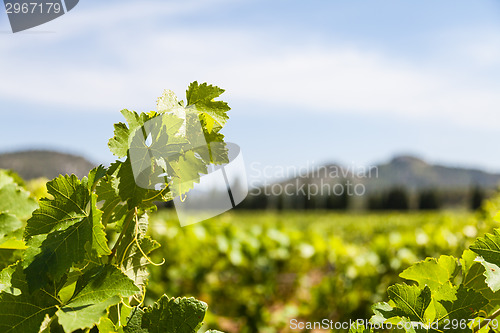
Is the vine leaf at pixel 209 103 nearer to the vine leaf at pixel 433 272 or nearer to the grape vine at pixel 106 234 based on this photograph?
the grape vine at pixel 106 234

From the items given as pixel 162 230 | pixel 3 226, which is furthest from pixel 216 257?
pixel 3 226

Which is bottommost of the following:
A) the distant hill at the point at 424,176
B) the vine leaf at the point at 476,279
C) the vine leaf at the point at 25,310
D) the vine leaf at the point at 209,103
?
the distant hill at the point at 424,176

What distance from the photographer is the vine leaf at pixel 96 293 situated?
657 millimetres

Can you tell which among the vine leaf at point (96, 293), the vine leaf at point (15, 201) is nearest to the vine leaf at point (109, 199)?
the vine leaf at point (96, 293)

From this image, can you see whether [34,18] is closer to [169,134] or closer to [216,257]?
[169,134]

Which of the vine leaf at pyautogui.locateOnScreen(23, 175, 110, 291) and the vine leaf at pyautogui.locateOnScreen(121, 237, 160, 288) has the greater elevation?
the vine leaf at pyautogui.locateOnScreen(23, 175, 110, 291)

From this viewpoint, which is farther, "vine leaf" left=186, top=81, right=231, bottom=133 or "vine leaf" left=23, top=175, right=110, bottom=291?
"vine leaf" left=186, top=81, right=231, bottom=133

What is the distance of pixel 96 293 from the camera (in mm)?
694

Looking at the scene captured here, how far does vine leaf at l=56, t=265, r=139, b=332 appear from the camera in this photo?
2.15ft

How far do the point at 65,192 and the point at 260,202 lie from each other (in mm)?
63344

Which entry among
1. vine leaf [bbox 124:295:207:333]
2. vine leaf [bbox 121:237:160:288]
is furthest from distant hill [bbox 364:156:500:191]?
vine leaf [bbox 124:295:207:333]

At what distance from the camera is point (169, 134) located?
77 centimetres

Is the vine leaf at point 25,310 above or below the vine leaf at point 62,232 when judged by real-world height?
below

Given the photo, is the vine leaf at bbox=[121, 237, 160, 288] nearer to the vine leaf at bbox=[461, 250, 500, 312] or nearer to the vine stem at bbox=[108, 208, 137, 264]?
the vine stem at bbox=[108, 208, 137, 264]
